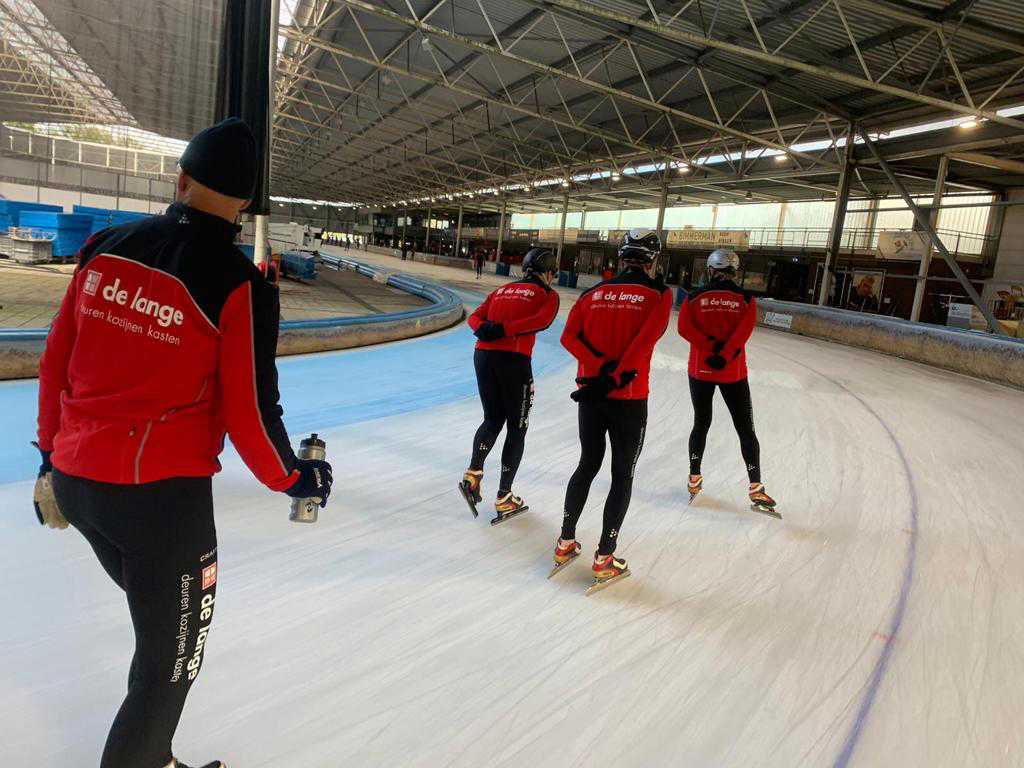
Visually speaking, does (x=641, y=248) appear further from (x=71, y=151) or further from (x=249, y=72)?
(x=71, y=151)

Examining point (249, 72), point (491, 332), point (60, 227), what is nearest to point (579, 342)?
point (491, 332)

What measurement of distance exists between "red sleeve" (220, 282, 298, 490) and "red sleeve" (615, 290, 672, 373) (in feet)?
5.66

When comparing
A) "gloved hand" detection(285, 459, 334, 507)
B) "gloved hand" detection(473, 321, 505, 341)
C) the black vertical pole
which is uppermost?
the black vertical pole

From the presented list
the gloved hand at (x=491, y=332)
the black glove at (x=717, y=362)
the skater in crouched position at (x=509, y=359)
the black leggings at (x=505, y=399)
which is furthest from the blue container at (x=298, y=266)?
the black glove at (x=717, y=362)

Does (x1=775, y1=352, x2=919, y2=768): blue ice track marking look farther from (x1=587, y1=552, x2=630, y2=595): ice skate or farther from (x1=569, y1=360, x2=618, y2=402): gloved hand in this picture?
(x1=569, y1=360, x2=618, y2=402): gloved hand

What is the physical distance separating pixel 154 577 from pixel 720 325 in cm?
346

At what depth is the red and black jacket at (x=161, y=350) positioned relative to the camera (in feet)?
4.05

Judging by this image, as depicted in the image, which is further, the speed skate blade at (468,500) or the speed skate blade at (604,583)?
the speed skate blade at (468,500)

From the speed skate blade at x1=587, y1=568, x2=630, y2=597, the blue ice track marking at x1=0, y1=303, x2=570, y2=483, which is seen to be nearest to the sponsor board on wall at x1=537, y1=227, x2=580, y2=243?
the blue ice track marking at x1=0, y1=303, x2=570, y2=483

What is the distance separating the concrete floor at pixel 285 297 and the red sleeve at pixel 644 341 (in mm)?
6151

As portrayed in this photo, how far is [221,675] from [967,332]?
13125 mm

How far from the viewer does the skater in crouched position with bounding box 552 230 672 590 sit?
9.29 ft

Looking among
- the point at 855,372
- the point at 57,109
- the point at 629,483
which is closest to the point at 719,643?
the point at 629,483

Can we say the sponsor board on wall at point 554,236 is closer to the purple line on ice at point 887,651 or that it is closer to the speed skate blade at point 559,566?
the purple line on ice at point 887,651
